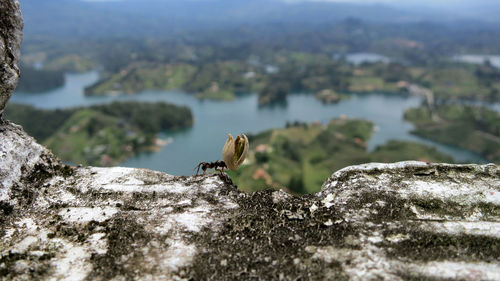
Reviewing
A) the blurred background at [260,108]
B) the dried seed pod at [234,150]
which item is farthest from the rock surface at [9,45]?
the blurred background at [260,108]

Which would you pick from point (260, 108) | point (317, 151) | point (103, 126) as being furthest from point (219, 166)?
point (260, 108)

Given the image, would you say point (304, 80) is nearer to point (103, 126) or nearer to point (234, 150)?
point (103, 126)

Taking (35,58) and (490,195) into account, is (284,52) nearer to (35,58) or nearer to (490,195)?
(35,58)

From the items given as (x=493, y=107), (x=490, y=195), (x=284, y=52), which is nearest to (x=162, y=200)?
(x=490, y=195)

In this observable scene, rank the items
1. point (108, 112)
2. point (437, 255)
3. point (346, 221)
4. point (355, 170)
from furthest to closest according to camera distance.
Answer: point (108, 112) < point (355, 170) < point (346, 221) < point (437, 255)

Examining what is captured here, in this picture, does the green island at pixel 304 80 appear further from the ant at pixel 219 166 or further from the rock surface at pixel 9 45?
the rock surface at pixel 9 45

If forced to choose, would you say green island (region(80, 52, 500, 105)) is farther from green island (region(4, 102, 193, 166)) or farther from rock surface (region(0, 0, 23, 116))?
rock surface (region(0, 0, 23, 116))
